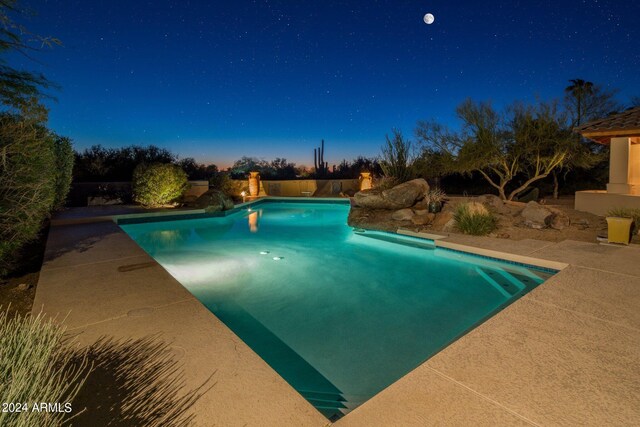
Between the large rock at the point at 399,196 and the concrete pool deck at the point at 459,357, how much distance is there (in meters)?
5.29

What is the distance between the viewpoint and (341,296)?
4621 mm

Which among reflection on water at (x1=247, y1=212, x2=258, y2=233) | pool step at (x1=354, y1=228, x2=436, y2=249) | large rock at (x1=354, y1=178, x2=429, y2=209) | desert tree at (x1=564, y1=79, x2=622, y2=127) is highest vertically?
desert tree at (x1=564, y1=79, x2=622, y2=127)

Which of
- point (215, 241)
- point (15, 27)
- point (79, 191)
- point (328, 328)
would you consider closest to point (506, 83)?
point (215, 241)

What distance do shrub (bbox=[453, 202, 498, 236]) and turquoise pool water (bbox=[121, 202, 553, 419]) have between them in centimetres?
95

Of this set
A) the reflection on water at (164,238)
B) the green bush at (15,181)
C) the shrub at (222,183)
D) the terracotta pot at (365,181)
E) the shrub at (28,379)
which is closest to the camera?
the shrub at (28,379)

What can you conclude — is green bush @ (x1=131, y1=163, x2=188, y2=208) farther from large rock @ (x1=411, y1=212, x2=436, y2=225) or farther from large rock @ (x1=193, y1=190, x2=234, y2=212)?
large rock @ (x1=411, y1=212, x2=436, y2=225)

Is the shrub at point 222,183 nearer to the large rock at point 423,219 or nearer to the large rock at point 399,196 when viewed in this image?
the large rock at point 399,196

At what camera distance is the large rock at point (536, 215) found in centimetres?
748

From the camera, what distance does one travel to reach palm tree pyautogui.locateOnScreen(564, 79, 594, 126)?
13.2 m

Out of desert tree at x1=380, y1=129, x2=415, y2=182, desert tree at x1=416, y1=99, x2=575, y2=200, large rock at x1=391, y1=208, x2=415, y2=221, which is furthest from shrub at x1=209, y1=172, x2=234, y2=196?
large rock at x1=391, y1=208, x2=415, y2=221

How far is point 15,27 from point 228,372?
371cm

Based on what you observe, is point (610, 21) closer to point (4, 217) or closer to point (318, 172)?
point (4, 217)

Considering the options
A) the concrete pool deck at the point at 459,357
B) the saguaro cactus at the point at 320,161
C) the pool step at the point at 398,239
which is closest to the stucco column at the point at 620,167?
the pool step at the point at 398,239

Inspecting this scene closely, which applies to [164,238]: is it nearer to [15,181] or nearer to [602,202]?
[15,181]
